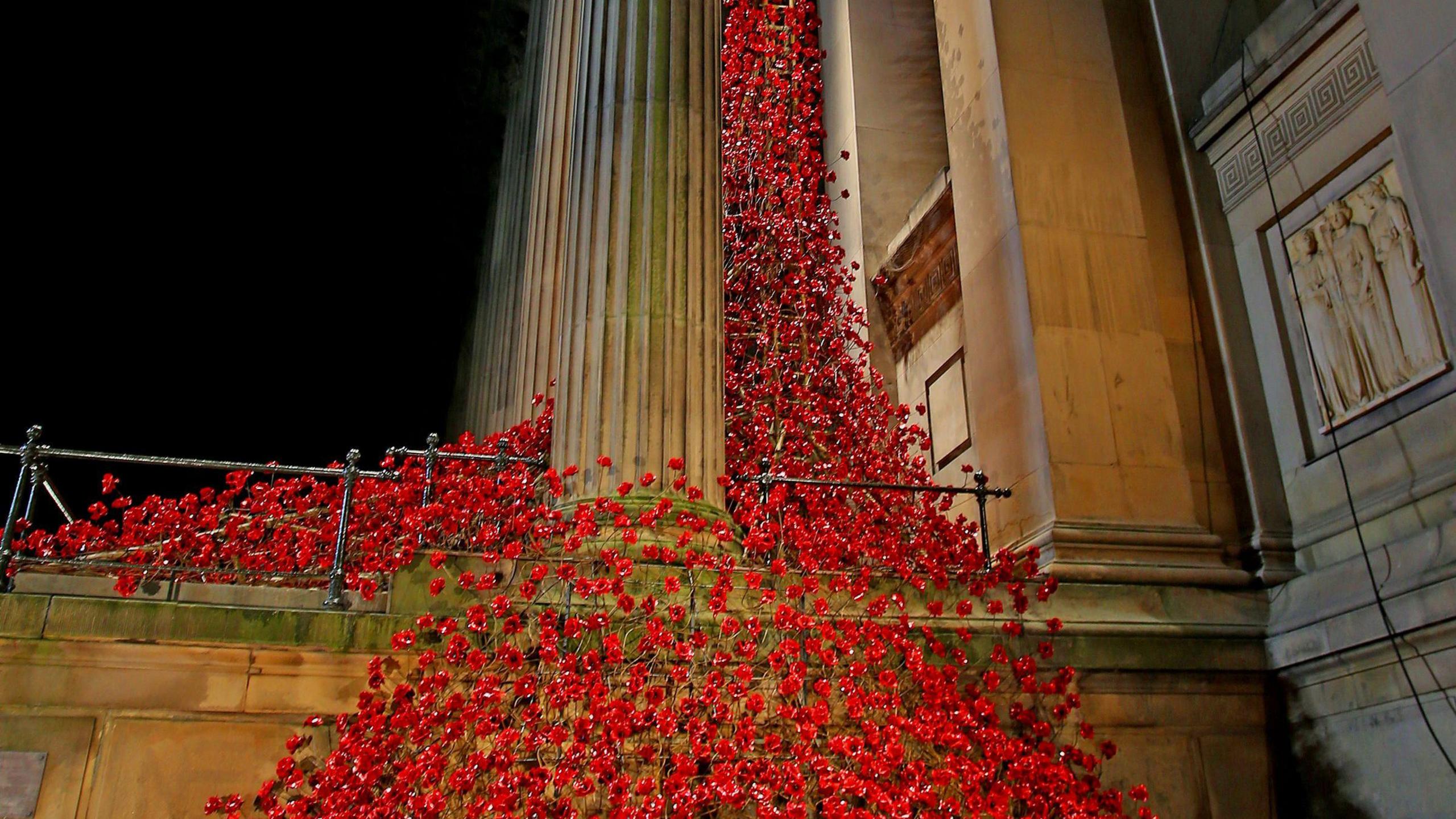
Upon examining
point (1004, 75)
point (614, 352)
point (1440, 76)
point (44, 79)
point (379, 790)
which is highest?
point (44, 79)

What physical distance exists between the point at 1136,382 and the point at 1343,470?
1.92 meters

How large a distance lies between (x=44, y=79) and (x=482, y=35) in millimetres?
8544

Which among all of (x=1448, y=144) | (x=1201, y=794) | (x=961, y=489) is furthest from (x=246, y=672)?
(x=1448, y=144)

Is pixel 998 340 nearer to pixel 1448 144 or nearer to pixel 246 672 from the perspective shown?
pixel 1448 144

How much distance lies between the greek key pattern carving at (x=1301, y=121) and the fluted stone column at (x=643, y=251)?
5.38m

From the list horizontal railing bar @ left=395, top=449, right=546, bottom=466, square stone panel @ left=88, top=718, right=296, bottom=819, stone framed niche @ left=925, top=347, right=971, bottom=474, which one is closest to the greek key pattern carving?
stone framed niche @ left=925, top=347, right=971, bottom=474

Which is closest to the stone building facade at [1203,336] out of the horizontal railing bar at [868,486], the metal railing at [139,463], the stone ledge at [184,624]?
the horizontal railing bar at [868,486]

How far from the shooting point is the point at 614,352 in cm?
900

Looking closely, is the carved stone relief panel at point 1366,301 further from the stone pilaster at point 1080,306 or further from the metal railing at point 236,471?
the metal railing at point 236,471

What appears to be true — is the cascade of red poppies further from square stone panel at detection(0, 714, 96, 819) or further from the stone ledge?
square stone panel at detection(0, 714, 96, 819)

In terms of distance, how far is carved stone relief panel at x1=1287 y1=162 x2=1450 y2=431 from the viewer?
8711mm

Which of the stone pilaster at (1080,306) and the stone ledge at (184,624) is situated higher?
the stone pilaster at (1080,306)

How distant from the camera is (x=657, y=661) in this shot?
24.0 feet

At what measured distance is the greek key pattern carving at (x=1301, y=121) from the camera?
948cm
